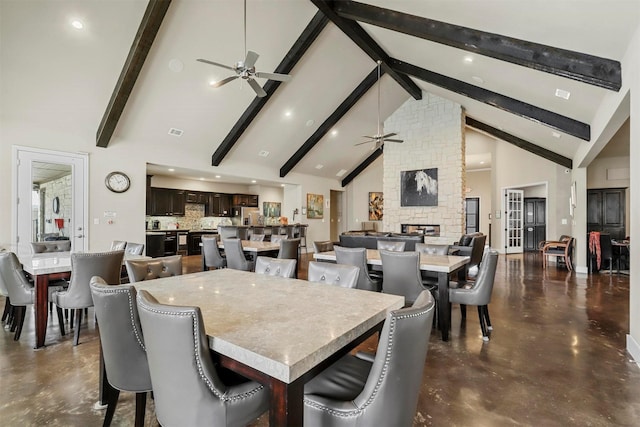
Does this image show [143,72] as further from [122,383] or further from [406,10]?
[122,383]

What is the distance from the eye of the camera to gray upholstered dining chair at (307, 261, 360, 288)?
2.14m

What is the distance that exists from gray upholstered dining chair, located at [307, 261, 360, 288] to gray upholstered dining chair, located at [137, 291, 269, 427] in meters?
1.06

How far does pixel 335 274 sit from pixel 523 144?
28.9 ft

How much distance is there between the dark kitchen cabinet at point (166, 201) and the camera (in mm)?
9203

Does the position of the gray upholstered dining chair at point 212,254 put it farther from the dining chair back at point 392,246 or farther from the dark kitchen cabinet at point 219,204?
the dark kitchen cabinet at point 219,204

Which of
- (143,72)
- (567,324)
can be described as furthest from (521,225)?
(143,72)

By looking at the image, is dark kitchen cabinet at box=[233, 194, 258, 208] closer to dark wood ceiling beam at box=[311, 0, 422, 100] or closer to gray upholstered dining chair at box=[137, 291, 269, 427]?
dark wood ceiling beam at box=[311, 0, 422, 100]

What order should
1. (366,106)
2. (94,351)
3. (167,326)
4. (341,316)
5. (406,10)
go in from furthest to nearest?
(366,106)
(406,10)
(94,351)
(341,316)
(167,326)

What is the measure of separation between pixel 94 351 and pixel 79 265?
818mm

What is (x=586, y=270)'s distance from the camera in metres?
6.62

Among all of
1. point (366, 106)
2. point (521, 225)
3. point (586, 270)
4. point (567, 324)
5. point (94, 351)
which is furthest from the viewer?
point (521, 225)

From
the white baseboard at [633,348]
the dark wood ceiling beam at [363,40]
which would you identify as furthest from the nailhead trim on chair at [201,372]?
the dark wood ceiling beam at [363,40]

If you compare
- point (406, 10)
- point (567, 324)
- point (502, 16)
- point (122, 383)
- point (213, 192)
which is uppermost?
point (406, 10)

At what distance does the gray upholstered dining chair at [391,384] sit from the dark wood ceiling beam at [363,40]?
17.6 feet
